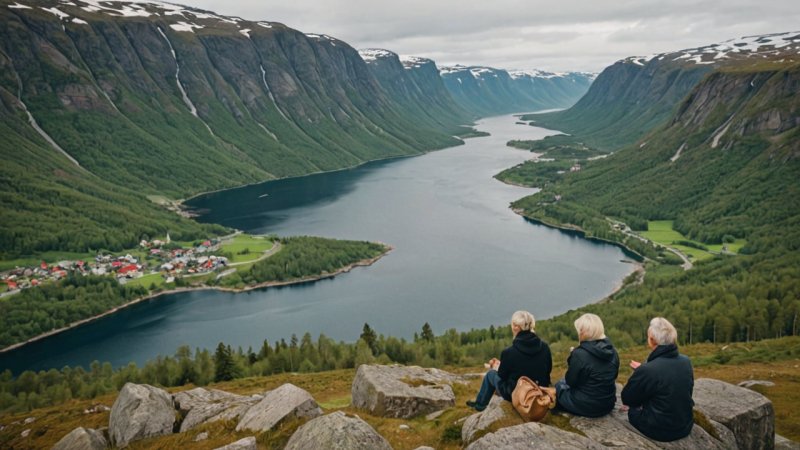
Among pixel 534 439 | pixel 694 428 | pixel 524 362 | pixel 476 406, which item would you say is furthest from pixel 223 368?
pixel 694 428

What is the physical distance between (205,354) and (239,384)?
13.6 meters

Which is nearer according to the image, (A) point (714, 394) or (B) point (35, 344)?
(A) point (714, 394)

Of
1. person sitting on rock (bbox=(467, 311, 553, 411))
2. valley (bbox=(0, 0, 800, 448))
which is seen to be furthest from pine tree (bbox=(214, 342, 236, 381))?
person sitting on rock (bbox=(467, 311, 553, 411))

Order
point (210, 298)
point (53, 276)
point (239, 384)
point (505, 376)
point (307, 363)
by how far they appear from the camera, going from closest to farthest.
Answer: point (505, 376)
point (239, 384)
point (307, 363)
point (210, 298)
point (53, 276)

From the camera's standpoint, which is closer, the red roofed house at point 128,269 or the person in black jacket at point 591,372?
the person in black jacket at point 591,372

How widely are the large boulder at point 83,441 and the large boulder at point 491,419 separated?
1312 centimetres

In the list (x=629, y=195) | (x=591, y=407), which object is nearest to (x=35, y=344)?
(x=591, y=407)

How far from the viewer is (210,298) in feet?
313

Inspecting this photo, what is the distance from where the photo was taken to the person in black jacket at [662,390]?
11.0m

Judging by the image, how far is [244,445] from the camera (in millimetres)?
14875

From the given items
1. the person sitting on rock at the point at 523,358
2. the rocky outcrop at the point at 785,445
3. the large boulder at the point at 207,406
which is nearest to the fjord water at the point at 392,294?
the large boulder at the point at 207,406

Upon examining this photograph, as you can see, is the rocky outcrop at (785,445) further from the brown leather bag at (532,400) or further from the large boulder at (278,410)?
the large boulder at (278,410)

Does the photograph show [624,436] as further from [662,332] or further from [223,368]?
[223,368]

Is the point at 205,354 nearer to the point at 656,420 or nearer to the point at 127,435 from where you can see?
the point at 127,435
